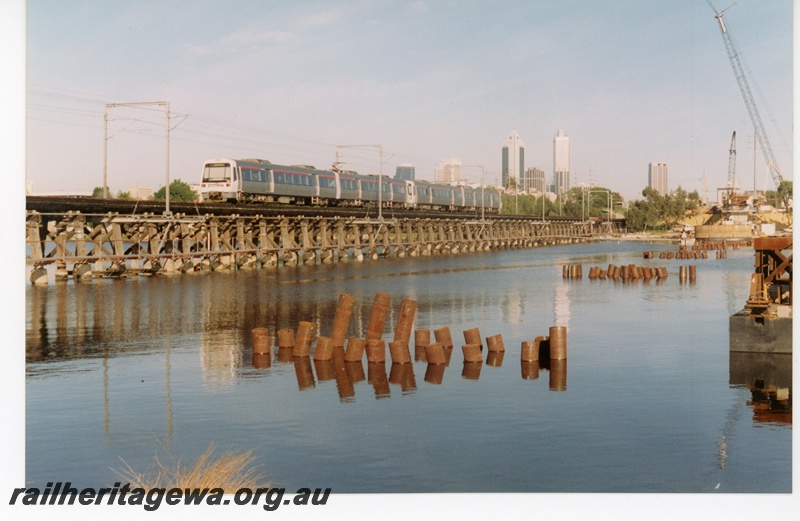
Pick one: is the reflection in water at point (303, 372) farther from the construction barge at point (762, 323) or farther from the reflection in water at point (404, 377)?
the construction barge at point (762, 323)

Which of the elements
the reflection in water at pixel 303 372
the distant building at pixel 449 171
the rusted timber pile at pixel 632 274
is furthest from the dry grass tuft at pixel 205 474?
the distant building at pixel 449 171

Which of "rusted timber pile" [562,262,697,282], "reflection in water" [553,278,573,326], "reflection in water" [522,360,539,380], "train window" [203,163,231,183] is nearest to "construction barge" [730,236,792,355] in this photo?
"reflection in water" [522,360,539,380]

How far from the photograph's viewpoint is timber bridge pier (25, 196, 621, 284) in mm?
36219

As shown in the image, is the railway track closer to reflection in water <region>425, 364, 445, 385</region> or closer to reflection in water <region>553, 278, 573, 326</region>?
reflection in water <region>425, 364, 445, 385</region>

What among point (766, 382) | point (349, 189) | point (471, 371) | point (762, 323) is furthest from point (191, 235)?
point (766, 382)

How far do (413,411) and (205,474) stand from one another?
3714mm

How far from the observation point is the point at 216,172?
5003 centimetres

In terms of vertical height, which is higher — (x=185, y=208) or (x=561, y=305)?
(x=185, y=208)

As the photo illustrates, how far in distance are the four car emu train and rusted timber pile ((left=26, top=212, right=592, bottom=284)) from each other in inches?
68.3

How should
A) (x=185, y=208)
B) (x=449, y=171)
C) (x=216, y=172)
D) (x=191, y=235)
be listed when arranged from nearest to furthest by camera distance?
1. (x=185, y=208)
2. (x=191, y=235)
3. (x=216, y=172)
4. (x=449, y=171)

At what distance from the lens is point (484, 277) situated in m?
47.4

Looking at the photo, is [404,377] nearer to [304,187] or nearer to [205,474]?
[205,474]

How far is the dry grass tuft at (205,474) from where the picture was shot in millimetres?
9992

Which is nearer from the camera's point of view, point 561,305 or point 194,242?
point 561,305
